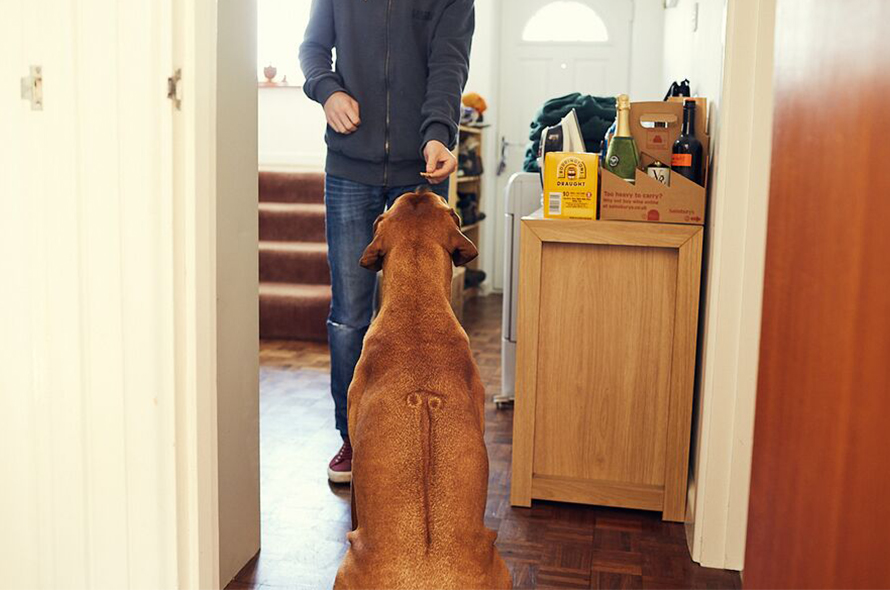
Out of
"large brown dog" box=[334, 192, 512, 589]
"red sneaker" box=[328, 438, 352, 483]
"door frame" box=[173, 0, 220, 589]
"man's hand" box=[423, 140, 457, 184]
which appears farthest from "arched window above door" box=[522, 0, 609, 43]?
"door frame" box=[173, 0, 220, 589]

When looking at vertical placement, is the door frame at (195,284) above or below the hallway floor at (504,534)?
above

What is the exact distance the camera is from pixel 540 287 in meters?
2.64

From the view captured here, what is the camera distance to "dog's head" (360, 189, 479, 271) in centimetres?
201

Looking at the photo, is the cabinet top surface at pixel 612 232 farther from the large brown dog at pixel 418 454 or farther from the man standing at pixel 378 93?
the large brown dog at pixel 418 454

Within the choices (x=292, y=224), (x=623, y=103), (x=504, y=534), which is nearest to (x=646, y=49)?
(x=292, y=224)

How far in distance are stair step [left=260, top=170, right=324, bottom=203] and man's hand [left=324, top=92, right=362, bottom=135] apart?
335cm

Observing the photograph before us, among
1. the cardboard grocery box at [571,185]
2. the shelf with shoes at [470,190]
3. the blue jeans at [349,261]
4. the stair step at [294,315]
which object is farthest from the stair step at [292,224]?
the cardboard grocery box at [571,185]

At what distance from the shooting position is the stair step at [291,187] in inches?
235

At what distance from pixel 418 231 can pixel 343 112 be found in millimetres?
709

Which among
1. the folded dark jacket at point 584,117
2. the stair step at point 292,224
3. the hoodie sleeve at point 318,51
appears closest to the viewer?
the hoodie sleeve at point 318,51

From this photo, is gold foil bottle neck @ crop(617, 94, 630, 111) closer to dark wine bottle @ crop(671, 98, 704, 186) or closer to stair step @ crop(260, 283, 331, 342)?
dark wine bottle @ crop(671, 98, 704, 186)

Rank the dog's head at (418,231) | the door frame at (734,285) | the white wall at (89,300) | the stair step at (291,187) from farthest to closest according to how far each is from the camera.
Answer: the stair step at (291,187) < the door frame at (734,285) < the dog's head at (418,231) < the white wall at (89,300)

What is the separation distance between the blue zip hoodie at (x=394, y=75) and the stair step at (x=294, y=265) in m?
2.83

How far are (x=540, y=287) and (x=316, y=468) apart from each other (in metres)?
0.94
